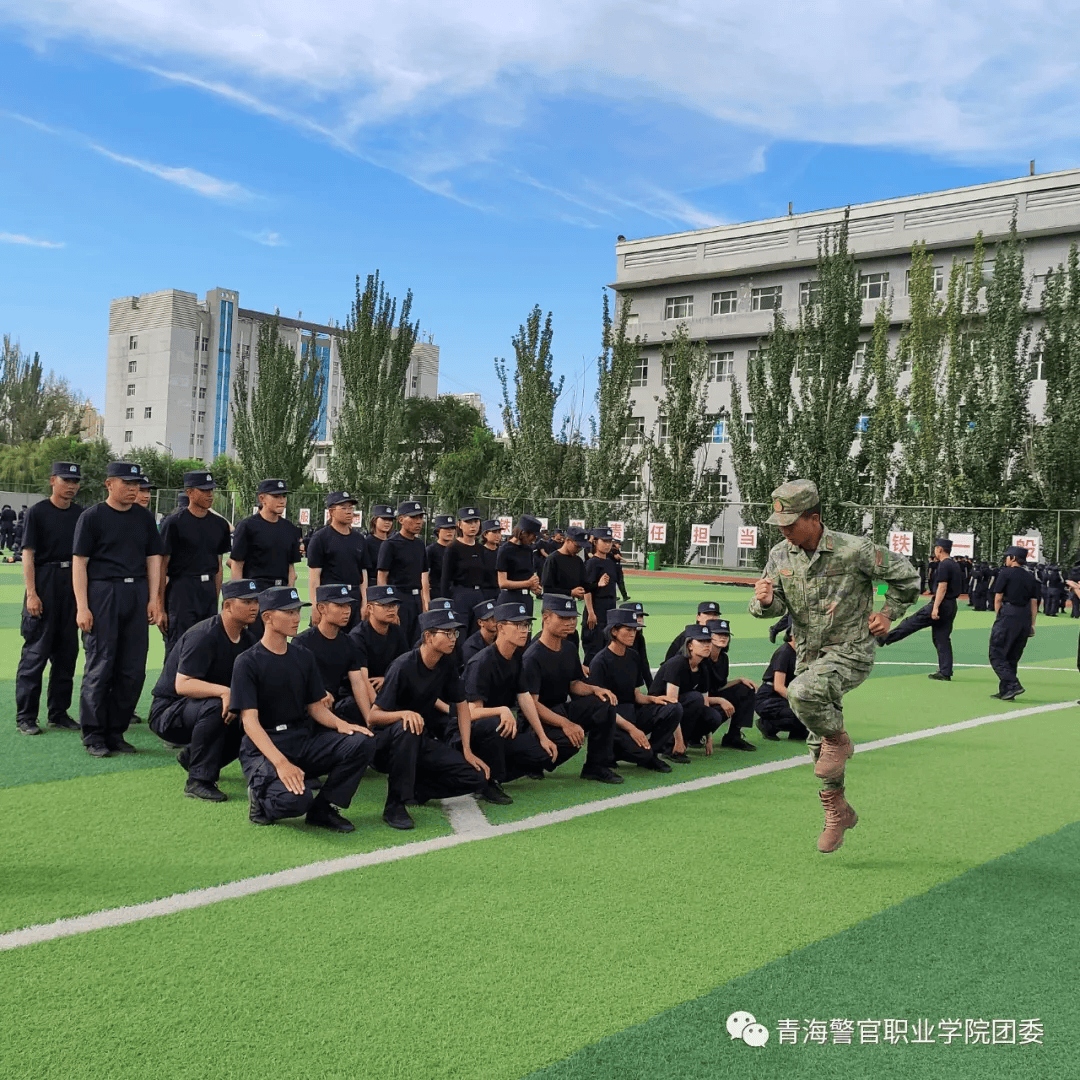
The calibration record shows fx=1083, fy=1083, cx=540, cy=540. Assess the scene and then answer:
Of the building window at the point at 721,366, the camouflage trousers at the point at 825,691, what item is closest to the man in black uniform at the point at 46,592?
the camouflage trousers at the point at 825,691

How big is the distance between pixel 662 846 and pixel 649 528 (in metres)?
37.4

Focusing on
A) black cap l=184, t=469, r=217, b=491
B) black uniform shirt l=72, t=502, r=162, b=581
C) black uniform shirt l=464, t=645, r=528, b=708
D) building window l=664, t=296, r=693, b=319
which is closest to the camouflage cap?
black uniform shirt l=464, t=645, r=528, b=708

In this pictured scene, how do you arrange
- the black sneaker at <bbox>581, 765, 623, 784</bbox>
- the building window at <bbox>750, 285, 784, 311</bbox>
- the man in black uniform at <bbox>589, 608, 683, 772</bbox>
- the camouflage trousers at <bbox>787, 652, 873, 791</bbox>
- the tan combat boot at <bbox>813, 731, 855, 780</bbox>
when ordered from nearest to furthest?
1. the camouflage trousers at <bbox>787, 652, 873, 791</bbox>
2. the tan combat boot at <bbox>813, 731, 855, 780</bbox>
3. the black sneaker at <bbox>581, 765, 623, 784</bbox>
4. the man in black uniform at <bbox>589, 608, 683, 772</bbox>
5. the building window at <bbox>750, 285, 784, 311</bbox>

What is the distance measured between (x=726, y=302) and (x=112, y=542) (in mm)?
52530

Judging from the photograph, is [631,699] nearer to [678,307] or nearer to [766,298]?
[766,298]

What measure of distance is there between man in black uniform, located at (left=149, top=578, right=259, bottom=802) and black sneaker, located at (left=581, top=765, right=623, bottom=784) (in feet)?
8.39

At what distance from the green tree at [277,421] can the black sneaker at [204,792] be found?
156ft

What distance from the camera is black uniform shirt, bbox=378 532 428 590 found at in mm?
10633

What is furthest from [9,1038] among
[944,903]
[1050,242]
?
[1050,242]

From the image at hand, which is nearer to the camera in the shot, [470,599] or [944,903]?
[944,903]

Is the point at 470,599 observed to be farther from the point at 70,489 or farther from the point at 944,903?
the point at 944,903

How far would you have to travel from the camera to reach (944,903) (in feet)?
18.0

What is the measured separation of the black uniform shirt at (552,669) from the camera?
25.8 feet

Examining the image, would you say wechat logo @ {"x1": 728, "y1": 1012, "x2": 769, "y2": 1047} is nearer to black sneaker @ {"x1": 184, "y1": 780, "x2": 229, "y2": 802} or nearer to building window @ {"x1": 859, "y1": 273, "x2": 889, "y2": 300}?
black sneaker @ {"x1": 184, "y1": 780, "x2": 229, "y2": 802}
